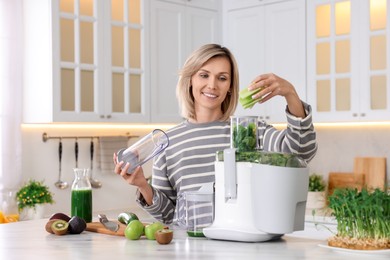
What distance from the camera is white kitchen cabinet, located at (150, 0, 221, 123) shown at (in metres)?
4.76

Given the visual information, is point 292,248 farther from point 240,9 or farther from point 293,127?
point 240,9

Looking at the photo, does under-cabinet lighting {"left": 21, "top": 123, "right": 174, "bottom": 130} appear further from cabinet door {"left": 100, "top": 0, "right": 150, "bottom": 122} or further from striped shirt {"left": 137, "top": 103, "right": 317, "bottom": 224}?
striped shirt {"left": 137, "top": 103, "right": 317, "bottom": 224}

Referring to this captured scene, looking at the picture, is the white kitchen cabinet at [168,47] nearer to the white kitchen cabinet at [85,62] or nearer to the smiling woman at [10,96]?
the white kitchen cabinet at [85,62]

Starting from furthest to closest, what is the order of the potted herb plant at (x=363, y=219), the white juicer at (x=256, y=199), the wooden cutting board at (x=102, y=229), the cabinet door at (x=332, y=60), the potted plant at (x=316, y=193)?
the potted plant at (x=316, y=193) → the cabinet door at (x=332, y=60) → the wooden cutting board at (x=102, y=229) → the white juicer at (x=256, y=199) → the potted herb plant at (x=363, y=219)

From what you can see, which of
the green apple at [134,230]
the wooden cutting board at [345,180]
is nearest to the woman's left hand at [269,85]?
the green apple at [134,230]

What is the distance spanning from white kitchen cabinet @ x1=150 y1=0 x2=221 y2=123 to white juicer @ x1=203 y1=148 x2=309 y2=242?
272 cm

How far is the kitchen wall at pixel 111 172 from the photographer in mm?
4488

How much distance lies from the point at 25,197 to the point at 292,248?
2560 millimetres

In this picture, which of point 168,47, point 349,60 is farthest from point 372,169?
point 168,47

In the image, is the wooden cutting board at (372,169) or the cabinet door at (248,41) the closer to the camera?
the wooden cutting board at (372,169)

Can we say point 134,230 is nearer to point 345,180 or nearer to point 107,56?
point 107,56

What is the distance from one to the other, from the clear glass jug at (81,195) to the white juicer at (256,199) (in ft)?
1.94

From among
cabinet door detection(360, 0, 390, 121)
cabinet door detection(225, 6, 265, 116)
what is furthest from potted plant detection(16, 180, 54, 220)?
cabinet door detection(360, 0, 390, 121)

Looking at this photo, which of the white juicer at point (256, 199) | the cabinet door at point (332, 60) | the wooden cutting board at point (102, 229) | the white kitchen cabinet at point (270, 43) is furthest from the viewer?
the white kitchen cabinet at point (270, 43)
